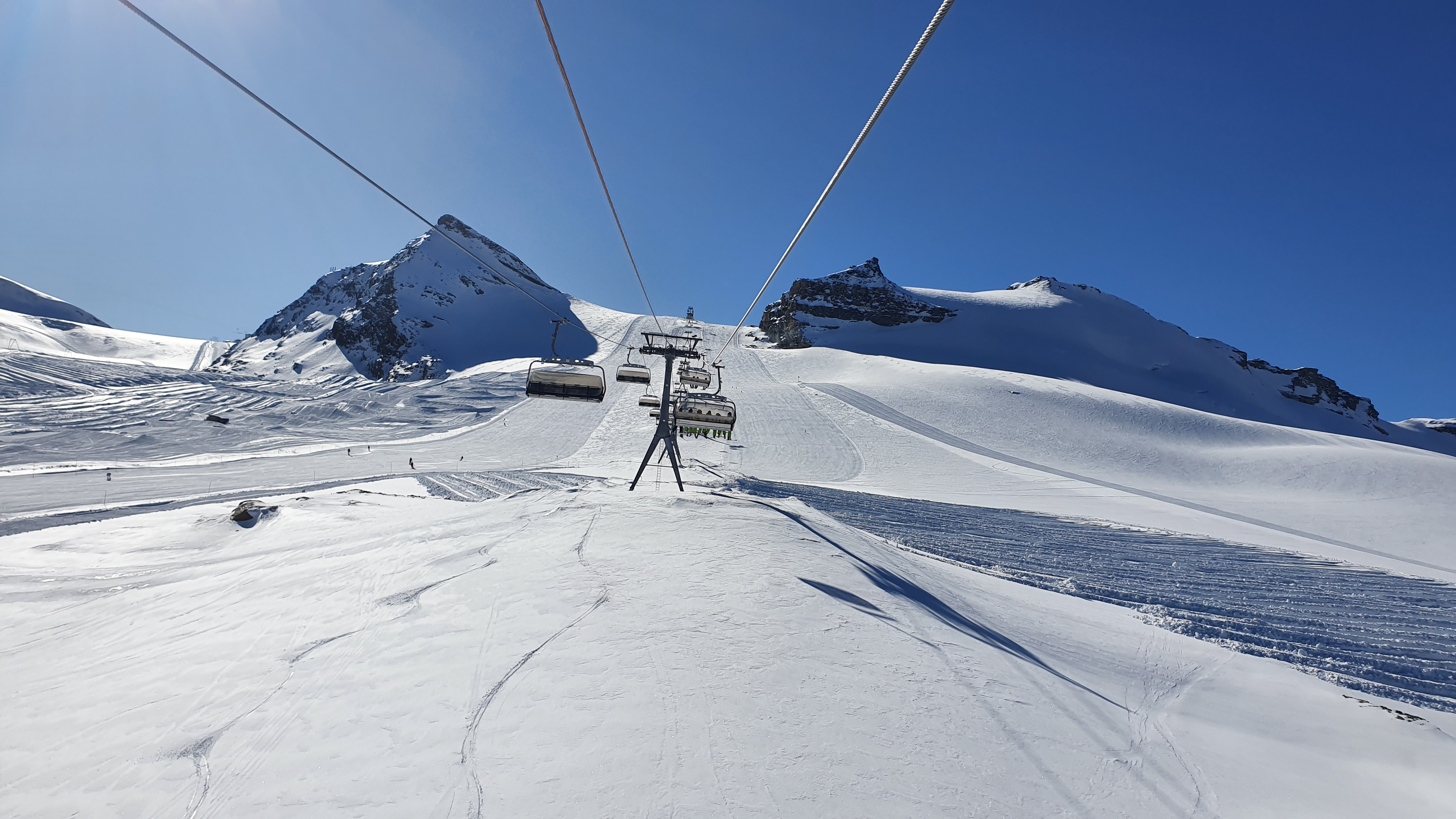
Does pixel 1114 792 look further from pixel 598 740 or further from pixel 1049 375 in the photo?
pixel 1049 375

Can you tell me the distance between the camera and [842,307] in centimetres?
8069

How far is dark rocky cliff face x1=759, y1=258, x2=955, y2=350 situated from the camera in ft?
252

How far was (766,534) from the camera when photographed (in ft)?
27.6

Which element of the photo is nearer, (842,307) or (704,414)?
(704,414)

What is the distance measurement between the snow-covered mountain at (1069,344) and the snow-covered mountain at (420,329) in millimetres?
35374

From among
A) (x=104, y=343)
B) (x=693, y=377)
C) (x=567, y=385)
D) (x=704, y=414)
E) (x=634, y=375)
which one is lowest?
(x=104, y=343)

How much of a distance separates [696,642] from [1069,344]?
87.9m

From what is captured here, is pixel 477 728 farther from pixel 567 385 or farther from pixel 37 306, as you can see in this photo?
pixel 37 306

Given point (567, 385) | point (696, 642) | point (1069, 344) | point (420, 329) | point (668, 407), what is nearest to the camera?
point (696, 642)

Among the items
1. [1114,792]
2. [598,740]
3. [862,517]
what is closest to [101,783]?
[598,740]

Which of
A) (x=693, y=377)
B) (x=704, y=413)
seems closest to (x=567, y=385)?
(x=704, y=413)

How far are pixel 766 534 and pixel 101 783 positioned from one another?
698cm

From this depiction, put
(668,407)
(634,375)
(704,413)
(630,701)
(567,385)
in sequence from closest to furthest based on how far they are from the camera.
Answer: (630,701), (567,385), (668,407), (634,375), (704,413)

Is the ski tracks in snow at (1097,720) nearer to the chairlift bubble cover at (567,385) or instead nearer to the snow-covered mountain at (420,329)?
the chairlift bubble cover at (567,385)
